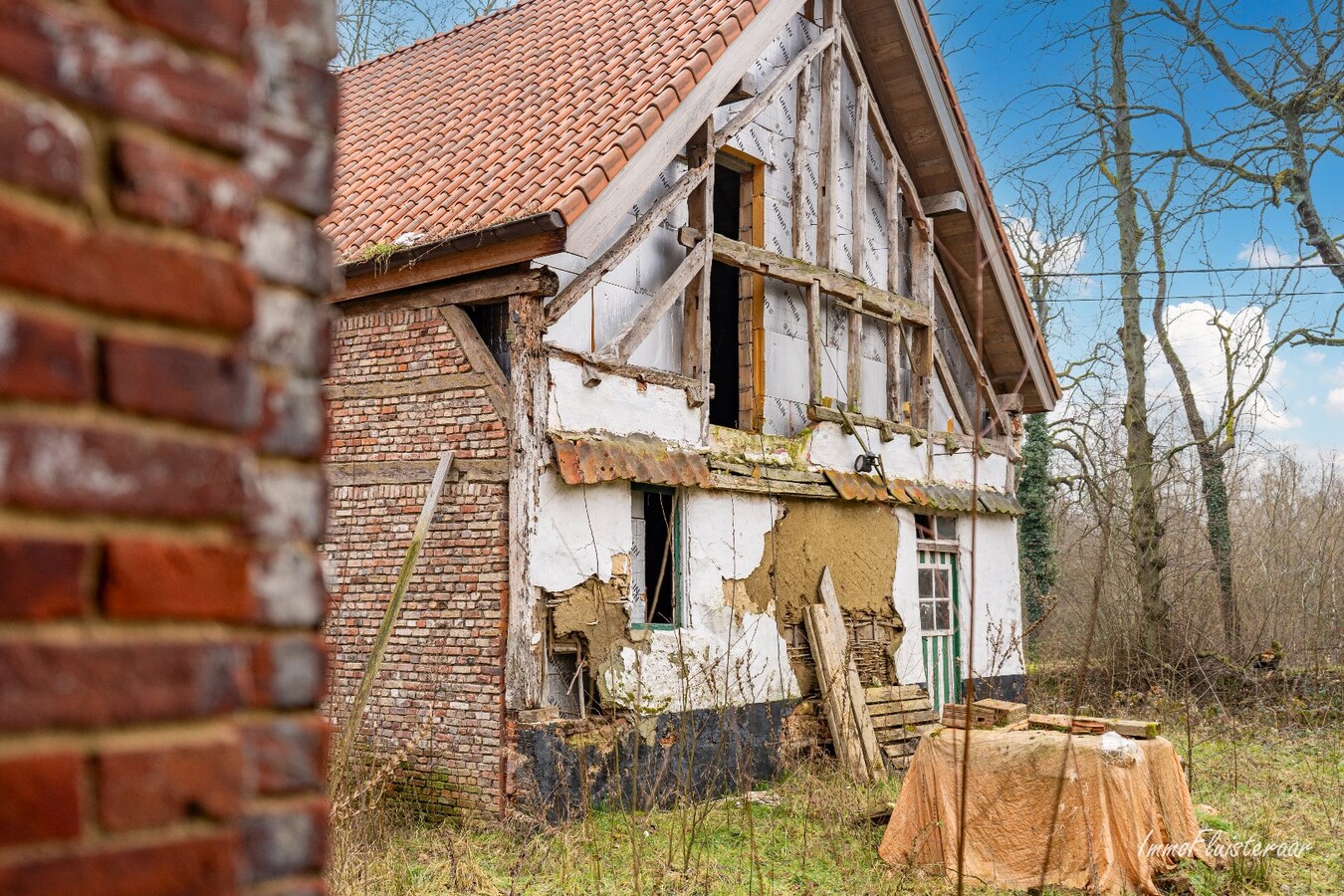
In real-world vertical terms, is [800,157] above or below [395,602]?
above

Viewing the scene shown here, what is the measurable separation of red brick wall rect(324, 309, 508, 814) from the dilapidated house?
0.08 ft

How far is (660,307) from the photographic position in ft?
31.3

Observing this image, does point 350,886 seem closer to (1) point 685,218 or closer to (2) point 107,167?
(2) point 107,167

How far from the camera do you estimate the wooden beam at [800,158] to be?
11383 mm

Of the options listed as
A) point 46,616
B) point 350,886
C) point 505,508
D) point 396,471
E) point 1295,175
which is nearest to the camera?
point 46,616

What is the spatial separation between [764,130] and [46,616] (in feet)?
36.3

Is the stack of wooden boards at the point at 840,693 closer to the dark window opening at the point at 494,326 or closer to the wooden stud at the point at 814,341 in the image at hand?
the wooden stud at the point at 814,341

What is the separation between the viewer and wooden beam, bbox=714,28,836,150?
10328 mm

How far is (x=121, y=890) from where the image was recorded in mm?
947

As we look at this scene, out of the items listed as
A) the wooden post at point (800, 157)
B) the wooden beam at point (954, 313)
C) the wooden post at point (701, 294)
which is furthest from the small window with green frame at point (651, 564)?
the wooden beam at point (954, 313)

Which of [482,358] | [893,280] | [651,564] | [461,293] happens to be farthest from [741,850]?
[893,280]

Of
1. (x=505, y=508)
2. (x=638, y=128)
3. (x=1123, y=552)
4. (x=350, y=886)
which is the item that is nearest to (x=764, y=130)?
(x=638, y=128)

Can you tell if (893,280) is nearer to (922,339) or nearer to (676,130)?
(922,339)

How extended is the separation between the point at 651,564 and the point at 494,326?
2681 millimetres
